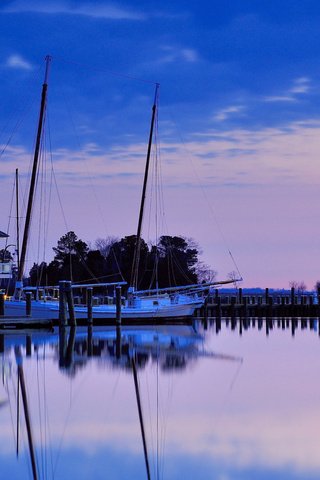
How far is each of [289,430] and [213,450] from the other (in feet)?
8.97

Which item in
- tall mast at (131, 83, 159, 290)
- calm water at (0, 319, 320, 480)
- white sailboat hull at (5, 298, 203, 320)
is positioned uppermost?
tall mast at (131, 83, 159, 290)

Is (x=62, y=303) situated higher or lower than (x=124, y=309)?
higher

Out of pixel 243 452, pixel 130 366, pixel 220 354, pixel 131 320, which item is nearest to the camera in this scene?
pixel 243 452

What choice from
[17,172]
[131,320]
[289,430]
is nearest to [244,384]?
[289,430]

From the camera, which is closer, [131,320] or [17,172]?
[131,320]

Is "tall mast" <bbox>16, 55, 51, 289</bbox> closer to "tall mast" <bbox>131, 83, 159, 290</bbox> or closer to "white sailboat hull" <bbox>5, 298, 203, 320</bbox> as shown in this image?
"white sailboat hull" <bbox>5, 298, 203, 320</bbox>

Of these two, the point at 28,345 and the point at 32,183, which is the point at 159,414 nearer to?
the point at 28,345

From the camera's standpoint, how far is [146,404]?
24.4m

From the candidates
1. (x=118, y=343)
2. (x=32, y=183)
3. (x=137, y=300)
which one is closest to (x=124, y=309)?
(x=137, y=300)

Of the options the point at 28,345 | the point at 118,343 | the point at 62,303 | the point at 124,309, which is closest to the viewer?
the point at 28,345

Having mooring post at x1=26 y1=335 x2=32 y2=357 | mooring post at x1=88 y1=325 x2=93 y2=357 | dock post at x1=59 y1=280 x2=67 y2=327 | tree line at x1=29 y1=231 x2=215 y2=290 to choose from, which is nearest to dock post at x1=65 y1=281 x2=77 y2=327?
dock post at x1=59 y1=280 x2=67 y2=327

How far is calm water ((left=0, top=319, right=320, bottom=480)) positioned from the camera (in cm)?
1669

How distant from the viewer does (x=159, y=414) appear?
2241cm

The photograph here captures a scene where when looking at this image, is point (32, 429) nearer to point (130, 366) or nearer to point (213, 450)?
point (213, 450)
